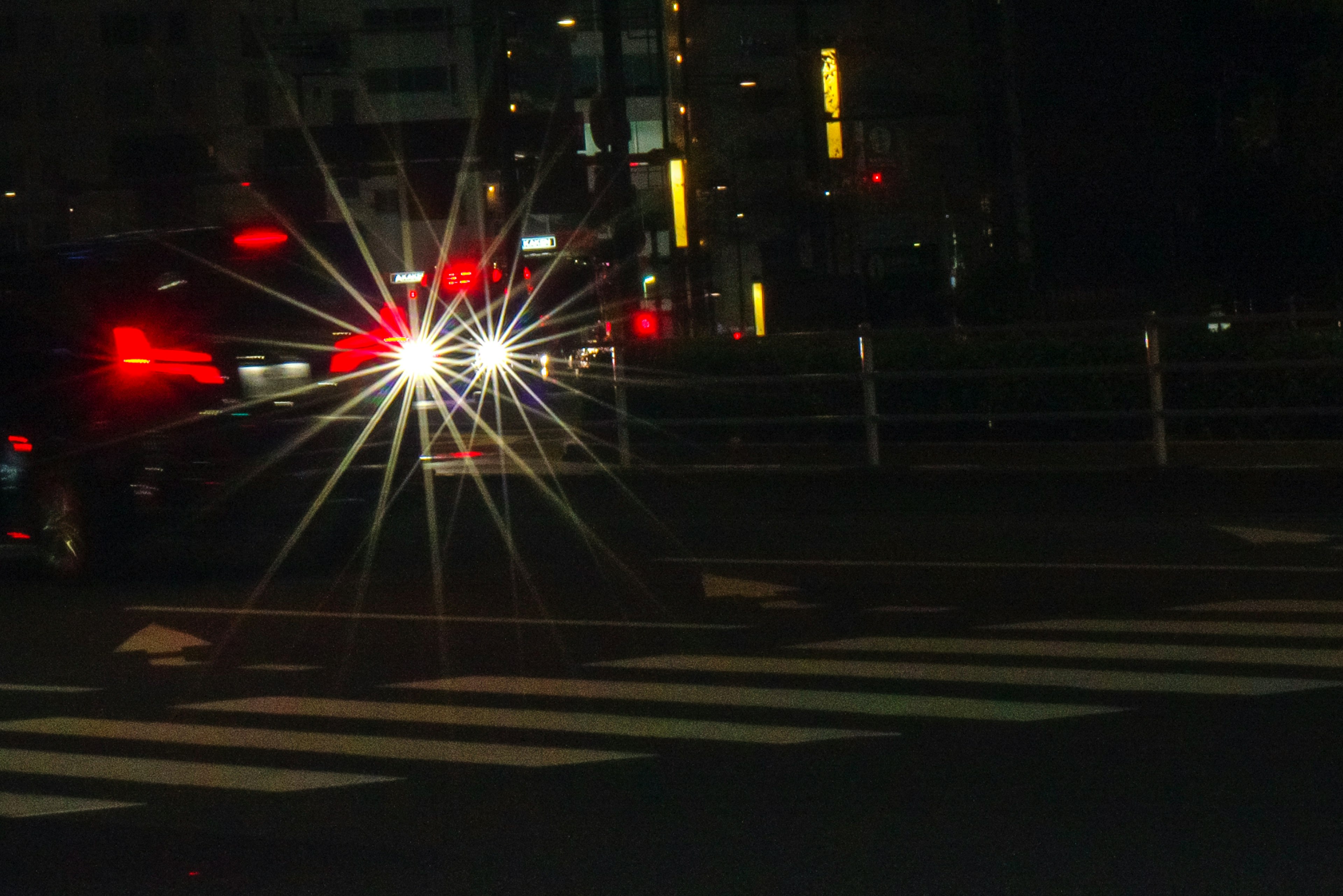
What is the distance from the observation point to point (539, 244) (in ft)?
183

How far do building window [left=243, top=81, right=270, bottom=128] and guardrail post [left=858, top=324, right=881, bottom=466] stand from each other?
197 feet

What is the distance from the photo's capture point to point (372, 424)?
37.2 feet

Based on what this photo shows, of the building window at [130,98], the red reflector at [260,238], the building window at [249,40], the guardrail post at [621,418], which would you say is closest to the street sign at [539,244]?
the building window at [249,40]

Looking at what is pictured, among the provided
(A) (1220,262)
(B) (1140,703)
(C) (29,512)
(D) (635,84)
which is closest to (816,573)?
(B) (1140,703)

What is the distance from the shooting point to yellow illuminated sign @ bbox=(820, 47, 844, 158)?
26500mm

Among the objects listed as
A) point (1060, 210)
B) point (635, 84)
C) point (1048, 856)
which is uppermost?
point (635, 84)

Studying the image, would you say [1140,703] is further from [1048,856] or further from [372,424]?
[372,424]

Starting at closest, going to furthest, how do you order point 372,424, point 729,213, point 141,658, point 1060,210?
point 141,658 → point 372,424 → point 1060,210 → point 729,213

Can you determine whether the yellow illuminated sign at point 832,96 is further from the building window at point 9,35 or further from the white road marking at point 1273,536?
the building window at point 9,35

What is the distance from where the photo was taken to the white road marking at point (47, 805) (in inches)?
222

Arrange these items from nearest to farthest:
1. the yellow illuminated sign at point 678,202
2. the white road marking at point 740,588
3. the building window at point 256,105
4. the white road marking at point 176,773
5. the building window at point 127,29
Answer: the white road marking at point 176,773, the white road marking at point 740,588, the yellow illuminated sign at point 678,202, the building window at point 127,29, the building window at point 256,105

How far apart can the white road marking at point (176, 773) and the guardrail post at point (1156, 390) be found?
10475 mm

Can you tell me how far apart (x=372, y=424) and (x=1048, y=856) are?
7294mm

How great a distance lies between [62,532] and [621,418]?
6.88 metres
